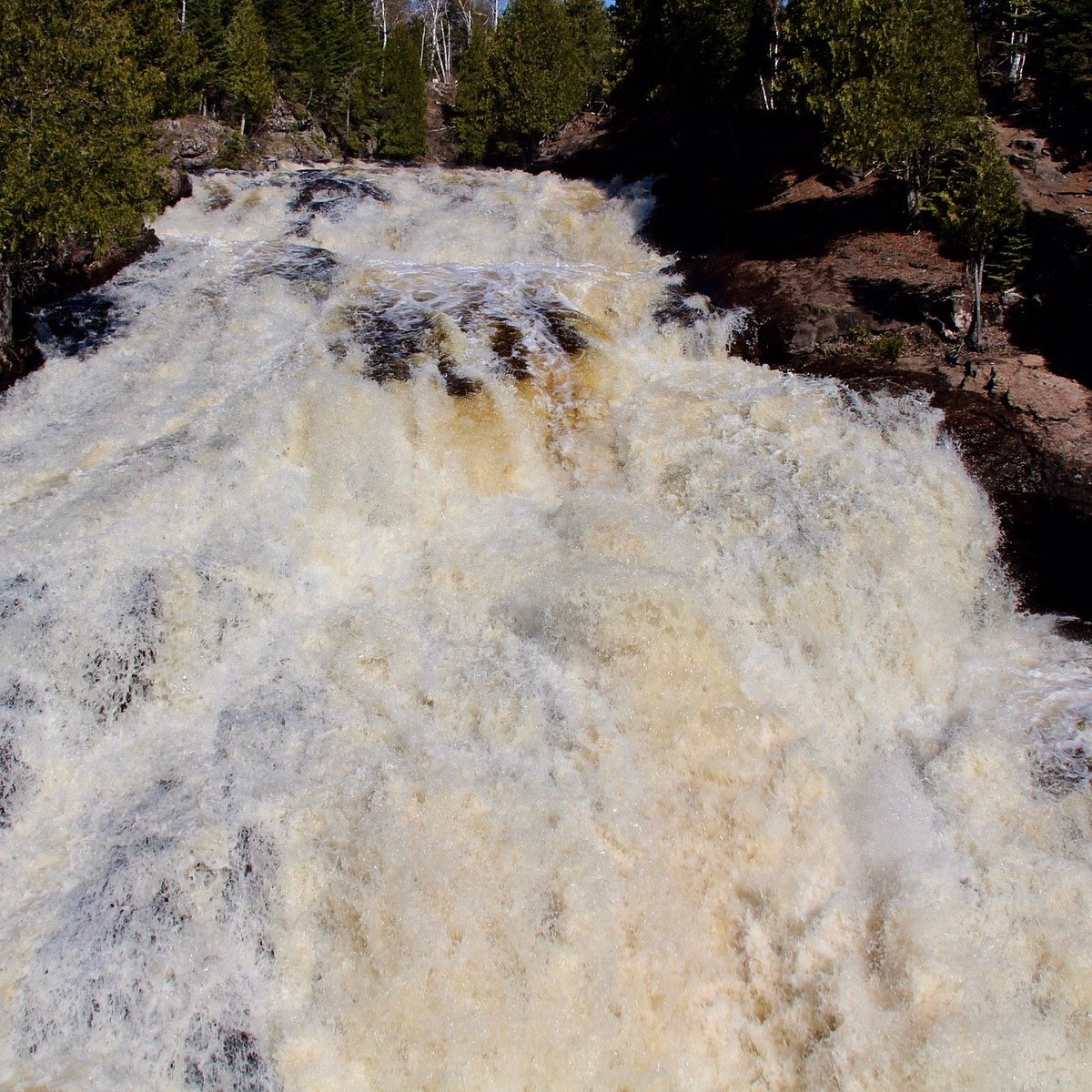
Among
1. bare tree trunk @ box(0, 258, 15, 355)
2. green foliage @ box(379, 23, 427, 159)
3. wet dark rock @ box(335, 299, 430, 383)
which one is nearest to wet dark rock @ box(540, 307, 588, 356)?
wet dark rock @ box(335, 299, 430, 383)

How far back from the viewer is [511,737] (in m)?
7.01

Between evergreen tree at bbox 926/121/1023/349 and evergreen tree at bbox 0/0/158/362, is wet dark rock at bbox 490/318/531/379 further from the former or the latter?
evergreen tree at bbox 926/121/1023/349

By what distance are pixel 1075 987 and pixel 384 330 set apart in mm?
10999

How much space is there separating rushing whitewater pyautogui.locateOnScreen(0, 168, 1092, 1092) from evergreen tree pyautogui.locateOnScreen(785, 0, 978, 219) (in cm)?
600

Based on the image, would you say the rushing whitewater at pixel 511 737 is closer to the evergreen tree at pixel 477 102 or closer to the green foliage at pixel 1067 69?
the green foliage at pixel 1067 69

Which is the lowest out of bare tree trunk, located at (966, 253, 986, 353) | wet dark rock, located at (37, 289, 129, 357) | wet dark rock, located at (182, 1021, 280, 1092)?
wet dark rock, located at (182, 1021, 280, 1092)

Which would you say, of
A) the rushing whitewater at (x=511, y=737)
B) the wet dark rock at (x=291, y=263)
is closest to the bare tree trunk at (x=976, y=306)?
the rushing whitewater at (x=511, y=737)

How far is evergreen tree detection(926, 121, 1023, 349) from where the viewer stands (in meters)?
11.5

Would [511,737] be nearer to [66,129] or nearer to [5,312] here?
[5,312]

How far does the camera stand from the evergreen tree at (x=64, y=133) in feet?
33.2

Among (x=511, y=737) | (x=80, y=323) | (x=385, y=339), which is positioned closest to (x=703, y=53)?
(x=385, y=339)

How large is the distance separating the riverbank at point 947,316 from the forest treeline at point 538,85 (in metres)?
1.00

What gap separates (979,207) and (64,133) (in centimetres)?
1258

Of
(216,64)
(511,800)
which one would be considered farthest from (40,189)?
(216,64)
